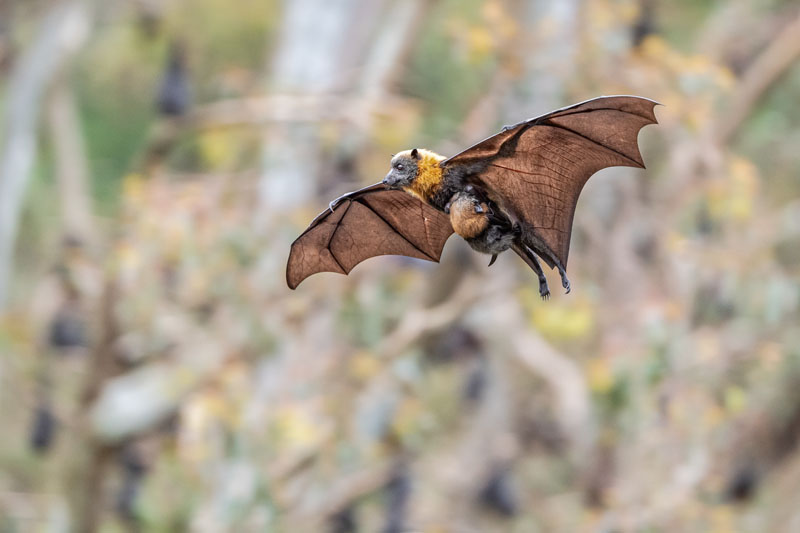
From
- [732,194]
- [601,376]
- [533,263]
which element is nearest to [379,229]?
[533,263]

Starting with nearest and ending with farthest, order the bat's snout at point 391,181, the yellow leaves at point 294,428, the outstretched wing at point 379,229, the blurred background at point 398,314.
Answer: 1. the bat's snout at point 391,181
2. the outstretched wing at point 379,229
3. the yellow leaves at point 294,428
4. the blurred background at point 398,314

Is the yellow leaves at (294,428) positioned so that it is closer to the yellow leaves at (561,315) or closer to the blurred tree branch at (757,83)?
the yellow leaves at (561,315)

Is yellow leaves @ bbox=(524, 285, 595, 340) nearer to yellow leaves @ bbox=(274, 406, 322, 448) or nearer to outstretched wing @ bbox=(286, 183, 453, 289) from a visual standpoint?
yellow leaves @ bbox=(274, 406, 322, 448)

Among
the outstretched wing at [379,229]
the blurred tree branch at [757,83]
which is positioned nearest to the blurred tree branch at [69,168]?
the blurred tree branch at [757,83]

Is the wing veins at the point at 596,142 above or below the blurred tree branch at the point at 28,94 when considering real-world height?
below

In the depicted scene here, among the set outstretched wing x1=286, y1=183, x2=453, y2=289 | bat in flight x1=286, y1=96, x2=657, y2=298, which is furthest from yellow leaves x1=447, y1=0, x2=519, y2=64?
bat in flight x1=286, y1=96, x2=657, y2=298
